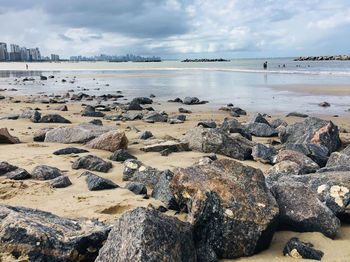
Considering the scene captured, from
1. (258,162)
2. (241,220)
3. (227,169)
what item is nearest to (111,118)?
(258,162)

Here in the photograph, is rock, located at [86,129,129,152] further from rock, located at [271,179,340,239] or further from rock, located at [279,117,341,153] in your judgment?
rock, located at [279,117,341,153]

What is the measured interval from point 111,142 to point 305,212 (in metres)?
4.23

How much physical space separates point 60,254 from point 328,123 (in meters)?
6.57

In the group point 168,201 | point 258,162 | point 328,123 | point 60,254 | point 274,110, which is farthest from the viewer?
point 274,110

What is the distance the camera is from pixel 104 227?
3.01m

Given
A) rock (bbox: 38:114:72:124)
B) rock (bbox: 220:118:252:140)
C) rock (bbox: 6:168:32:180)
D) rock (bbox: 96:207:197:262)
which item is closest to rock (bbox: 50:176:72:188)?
rock (bbox: 6:168:32:180)

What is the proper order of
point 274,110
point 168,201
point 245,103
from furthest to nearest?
1. point 245,103
2. point 274,110
3. point 168,201

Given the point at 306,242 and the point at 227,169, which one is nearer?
the point at 306,242

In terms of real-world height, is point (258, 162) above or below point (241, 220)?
below

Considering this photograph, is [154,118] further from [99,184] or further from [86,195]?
[86,195]

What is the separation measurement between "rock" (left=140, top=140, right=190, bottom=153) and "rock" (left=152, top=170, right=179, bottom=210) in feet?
7.37

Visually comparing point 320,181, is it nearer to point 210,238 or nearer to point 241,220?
point 241,220

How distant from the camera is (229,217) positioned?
3041 mm

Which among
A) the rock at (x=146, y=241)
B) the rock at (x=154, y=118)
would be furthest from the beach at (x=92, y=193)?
the rock at (x=154, y=118)
